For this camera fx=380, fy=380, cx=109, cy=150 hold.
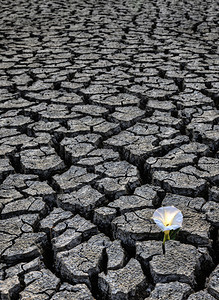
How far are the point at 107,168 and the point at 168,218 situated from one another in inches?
26.5

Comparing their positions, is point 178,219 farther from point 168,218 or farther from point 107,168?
point 107,168

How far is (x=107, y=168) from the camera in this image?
2.28 meters

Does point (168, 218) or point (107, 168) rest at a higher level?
point (168, 218)

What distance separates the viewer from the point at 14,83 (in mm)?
3654

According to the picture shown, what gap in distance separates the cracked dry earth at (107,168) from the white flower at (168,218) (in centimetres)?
8

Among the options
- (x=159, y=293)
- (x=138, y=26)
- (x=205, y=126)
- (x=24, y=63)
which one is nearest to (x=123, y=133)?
(x=205, y=126)

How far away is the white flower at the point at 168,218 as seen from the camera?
165cm

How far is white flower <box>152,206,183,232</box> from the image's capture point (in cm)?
165

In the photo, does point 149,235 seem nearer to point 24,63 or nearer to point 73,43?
point 24,63

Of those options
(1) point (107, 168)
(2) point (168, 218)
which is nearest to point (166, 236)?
(2) point (168, 218)

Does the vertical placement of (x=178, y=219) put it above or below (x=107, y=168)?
above

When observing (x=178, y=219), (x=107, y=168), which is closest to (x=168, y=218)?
A: (x=178, y=219)

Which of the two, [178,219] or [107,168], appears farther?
[107,168]

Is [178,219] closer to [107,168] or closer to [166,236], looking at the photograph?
[166,236]
